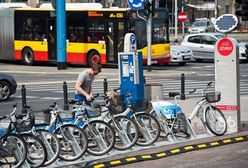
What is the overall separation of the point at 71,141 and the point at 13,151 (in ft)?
3.92

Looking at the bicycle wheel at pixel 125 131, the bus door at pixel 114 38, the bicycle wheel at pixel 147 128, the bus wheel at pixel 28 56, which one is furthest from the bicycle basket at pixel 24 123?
the bus wheel at pixel 28 56

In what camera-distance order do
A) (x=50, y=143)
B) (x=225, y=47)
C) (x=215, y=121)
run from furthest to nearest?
1. (x=225, y=47)
2. (x=215, y=121)
3. (x=50, y=143)

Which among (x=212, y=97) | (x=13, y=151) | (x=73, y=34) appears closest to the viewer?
(x=13, y=151)

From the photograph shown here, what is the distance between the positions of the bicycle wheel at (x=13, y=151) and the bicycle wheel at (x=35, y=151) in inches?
6.8

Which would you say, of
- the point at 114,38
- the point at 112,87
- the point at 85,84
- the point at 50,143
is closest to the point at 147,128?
the point at 85,84

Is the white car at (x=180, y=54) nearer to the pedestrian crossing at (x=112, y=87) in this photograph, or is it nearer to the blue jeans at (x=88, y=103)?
the pedestrian crossing at (x=112, y=87)

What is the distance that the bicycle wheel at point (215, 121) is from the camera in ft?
42.3

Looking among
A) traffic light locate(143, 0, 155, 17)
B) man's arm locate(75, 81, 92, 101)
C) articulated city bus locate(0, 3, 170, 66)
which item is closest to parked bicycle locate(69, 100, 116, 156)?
man's arm locate(75, 81, 92, 101)

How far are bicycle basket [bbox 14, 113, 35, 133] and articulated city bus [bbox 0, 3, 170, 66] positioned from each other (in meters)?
20.4

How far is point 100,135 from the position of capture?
11.2 m

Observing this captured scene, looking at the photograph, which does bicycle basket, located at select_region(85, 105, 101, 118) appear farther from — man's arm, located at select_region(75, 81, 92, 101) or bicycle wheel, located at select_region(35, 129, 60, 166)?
bicycle wheel, located at select_region(35, 129, 60, 166)

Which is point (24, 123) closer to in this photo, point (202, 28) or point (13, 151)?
Answer: point (13, 151)

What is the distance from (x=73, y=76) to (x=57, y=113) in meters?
19.3

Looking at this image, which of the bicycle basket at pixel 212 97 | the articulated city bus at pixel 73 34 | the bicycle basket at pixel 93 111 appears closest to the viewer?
the bicycle basket at pixel 93 111
